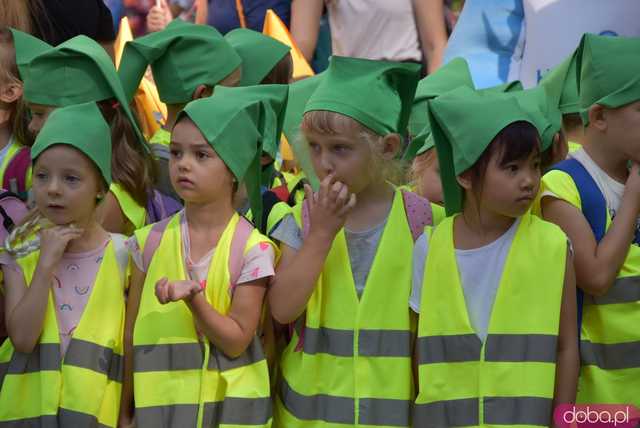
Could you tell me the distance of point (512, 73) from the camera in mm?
6211

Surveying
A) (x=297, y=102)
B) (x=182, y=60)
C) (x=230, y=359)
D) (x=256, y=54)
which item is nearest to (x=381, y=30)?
(x=256, y=54)

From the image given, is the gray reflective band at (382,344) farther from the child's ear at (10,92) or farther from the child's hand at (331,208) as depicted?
the child's ear at (10,92)

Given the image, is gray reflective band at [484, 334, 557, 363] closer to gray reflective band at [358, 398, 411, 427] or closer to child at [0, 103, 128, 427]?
gray reflective band at [358, 398, 411, 427]

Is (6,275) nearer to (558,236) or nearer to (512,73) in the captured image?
(558,236)

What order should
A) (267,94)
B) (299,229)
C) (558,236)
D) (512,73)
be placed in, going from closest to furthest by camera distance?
(558,236)
(299,229)
(267,94)
(512,73)

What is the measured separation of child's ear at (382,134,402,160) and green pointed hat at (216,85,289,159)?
46 cm

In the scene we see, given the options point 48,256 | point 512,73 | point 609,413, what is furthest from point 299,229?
point 512,73

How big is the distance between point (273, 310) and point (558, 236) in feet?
3.21

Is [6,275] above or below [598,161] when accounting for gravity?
below

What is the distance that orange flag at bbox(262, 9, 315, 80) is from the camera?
6.24 m

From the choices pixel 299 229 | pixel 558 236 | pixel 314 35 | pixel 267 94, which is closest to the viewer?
pixel 558 236

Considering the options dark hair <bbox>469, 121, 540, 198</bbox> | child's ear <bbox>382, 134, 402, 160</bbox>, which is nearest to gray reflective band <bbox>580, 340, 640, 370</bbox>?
dark hair <bbox>469, 121, 540, 198</bbox>

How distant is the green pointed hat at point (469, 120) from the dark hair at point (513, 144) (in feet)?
0.08

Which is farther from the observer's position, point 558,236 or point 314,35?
point 314,35
